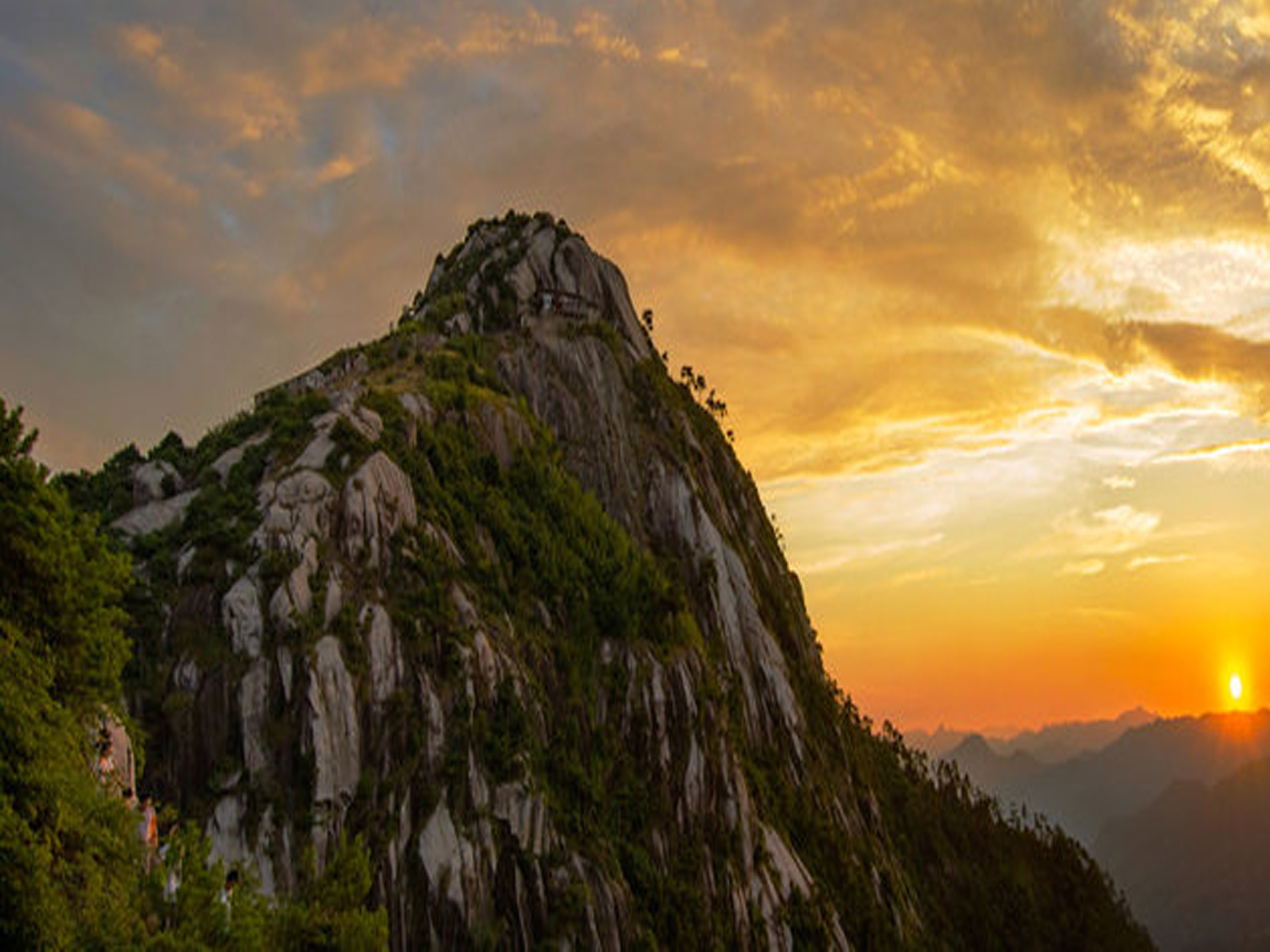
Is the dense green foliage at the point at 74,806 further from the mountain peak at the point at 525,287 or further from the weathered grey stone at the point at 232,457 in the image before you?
the mountain peak at the point at 525,287

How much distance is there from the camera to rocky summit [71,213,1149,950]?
4269cm

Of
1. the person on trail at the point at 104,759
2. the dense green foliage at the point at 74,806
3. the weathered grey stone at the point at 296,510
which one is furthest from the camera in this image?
the weathered grey stone at the point at 296,510

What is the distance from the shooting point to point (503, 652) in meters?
55.5

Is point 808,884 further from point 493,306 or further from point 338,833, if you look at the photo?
point 493,306

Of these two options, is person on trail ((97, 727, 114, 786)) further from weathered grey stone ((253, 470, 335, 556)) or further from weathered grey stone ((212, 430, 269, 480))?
weathered grey stone ((212, 430, 269, 480))

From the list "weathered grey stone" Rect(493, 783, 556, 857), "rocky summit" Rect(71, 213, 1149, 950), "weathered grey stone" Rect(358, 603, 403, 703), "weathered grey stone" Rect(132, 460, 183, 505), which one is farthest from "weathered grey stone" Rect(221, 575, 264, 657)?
"weathered grey stone" Rect(493, 783, 556, 857)

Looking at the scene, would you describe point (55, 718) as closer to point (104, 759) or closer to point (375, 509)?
point (104, 759)

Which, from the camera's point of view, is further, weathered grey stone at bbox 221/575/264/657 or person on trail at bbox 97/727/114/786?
weathered grey stone at bbox 221/575/264/657

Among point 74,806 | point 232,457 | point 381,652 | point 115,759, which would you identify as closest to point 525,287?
point 232,457

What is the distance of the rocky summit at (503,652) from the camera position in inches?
1681

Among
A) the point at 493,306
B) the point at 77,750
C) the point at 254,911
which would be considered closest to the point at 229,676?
the point at 77,750

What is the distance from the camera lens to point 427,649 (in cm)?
4984

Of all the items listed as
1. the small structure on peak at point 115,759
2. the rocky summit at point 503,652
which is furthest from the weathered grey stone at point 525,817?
the small structure on peak at point 115,759

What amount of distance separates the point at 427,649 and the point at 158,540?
15.8 metres
